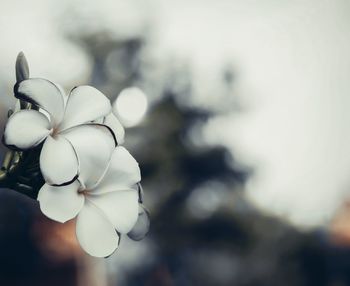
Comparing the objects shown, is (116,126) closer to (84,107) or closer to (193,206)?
(84,107)

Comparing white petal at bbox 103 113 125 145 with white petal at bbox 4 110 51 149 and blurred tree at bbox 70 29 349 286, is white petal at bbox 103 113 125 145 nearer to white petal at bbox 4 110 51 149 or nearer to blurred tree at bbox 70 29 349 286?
white petal at bbox 4 110 51 149

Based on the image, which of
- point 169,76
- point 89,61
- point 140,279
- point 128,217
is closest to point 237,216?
point 140,279

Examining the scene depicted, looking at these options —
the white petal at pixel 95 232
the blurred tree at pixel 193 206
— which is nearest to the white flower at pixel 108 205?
the white petal at pixel 95 232

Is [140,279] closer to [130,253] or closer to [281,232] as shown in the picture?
[130,253]

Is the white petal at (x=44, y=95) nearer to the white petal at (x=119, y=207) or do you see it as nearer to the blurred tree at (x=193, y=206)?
the white petal at (x=119, y=207)

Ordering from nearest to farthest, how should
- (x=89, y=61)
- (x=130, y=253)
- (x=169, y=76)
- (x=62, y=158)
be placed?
(x=62, y=158) < (x=130, y=253) < (x=89, y=61) < (x=169, y=76)

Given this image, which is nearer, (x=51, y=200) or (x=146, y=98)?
(x=51, y=200)
